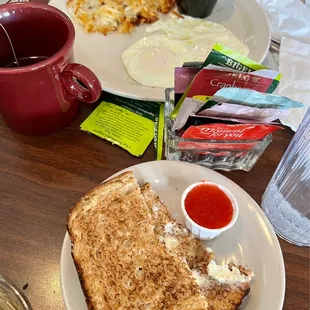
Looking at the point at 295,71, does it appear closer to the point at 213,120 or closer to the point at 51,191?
the point at 213,120

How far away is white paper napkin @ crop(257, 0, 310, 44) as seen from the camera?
1575mm

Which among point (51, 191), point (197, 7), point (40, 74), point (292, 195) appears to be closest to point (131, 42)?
point (197, 7)

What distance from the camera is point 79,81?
43.3 inches

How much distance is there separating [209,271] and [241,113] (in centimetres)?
38

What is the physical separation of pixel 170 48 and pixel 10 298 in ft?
3.05

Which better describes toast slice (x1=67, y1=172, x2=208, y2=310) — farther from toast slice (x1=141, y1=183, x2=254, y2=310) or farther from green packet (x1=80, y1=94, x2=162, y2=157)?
green packet (x1=80, y1=94, x2=162, y2=157)

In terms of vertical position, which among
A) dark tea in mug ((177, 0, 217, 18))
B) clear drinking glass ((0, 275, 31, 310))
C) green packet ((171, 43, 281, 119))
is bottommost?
clear drinking glass ((0, 275, 31, 310))

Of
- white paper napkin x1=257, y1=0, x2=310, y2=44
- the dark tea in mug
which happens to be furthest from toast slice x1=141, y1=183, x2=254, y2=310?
white paper napkin x1=257, y1=0, x2=310, y2=44

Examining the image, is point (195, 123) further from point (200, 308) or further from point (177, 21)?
point (177, 21)

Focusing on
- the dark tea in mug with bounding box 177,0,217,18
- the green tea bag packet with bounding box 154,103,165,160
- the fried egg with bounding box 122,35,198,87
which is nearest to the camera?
the green tea bag packet with bounding box 154,103,165,160

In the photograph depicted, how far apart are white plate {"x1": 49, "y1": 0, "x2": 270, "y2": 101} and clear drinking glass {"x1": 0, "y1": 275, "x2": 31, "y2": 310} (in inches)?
23.9

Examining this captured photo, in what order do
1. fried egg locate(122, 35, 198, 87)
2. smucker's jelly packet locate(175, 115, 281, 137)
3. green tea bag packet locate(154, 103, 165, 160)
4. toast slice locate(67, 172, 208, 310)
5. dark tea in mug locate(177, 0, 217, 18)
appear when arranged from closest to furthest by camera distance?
toast slice locate(67, 172, 208, 310)
smucker's jelly packet locate(175, 115, 281, 137)
green tea bag packet locate(154, 103, 165, 160)
fried egg locate(122, 35, 198, 87)
dark tea in mug locate(177, 0, 217, 18)

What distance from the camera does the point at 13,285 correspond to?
0.93 metres

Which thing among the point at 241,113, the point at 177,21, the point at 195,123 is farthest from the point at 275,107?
the point at 177,21
